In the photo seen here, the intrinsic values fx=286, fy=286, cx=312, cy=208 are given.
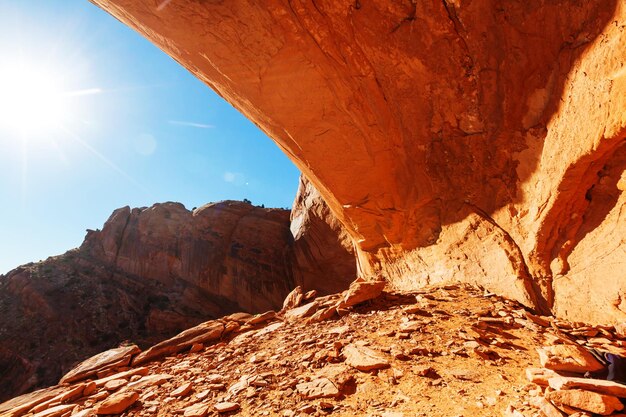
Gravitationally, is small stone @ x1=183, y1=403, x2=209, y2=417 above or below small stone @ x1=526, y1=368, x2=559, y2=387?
above

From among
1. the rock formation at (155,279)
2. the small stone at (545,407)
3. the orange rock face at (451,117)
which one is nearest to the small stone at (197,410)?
the small stone at (545,407)

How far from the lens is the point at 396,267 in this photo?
9062 millimetres

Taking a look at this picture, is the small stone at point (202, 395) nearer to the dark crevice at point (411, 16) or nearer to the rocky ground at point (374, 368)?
the rocky ground at point (374, 368)

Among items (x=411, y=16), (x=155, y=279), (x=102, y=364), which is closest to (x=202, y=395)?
(x=102, y=364)

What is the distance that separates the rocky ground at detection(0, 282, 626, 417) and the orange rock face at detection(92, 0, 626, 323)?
1236 mm

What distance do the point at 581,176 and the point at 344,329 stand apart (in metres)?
4.88

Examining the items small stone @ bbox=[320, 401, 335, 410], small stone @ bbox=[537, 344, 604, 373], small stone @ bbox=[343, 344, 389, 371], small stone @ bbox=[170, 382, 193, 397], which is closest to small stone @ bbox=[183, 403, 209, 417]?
small stone @ bbox=[170, 382, 193, 397]

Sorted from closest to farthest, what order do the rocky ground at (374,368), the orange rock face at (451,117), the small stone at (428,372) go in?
the rocky ground at (374,368), the small stone at (428,372), the orange rock face at (451,117)

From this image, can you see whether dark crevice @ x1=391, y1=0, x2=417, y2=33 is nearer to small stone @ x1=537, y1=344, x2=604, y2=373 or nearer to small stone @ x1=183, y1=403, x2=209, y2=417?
small stone @ x1=537, y1=344, x2=604, y2=373

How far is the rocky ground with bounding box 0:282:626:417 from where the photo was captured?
2.84m

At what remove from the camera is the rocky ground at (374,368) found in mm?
2842

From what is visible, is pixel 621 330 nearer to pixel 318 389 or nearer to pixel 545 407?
pixel 545 407

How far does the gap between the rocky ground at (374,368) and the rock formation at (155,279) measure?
540 inches

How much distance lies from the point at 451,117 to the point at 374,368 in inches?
242
